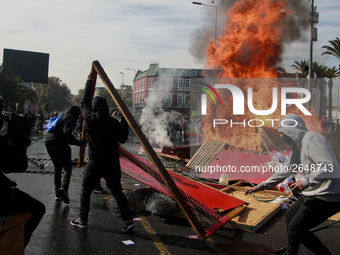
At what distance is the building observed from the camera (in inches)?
1425

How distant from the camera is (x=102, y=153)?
4082 millimetres

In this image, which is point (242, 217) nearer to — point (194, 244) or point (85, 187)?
point (194, 244)

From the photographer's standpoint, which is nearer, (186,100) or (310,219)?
(310,219)

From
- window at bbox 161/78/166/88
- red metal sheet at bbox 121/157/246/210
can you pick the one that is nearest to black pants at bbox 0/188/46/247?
red metal sheet at bbox 121/157/246/210

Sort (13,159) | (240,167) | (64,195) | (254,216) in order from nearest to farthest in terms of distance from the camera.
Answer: (13,159)
(254,216)
(64,195)
(240,167)

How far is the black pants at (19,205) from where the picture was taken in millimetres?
2387

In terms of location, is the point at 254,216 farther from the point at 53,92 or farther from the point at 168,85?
the point at 53,92

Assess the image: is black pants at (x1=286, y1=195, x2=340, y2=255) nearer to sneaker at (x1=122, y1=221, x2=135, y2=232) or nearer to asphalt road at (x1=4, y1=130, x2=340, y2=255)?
asphalt road at (x1=4, y1=130, x2=340, y2=255)

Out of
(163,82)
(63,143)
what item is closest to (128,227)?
(63,143)

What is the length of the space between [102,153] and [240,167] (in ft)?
15.3

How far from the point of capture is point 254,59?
14.8m

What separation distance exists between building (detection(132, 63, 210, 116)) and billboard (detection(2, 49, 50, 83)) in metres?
16.3

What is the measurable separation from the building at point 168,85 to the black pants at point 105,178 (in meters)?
28.6

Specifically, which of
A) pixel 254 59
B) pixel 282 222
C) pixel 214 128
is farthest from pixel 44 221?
pixel 254 59
